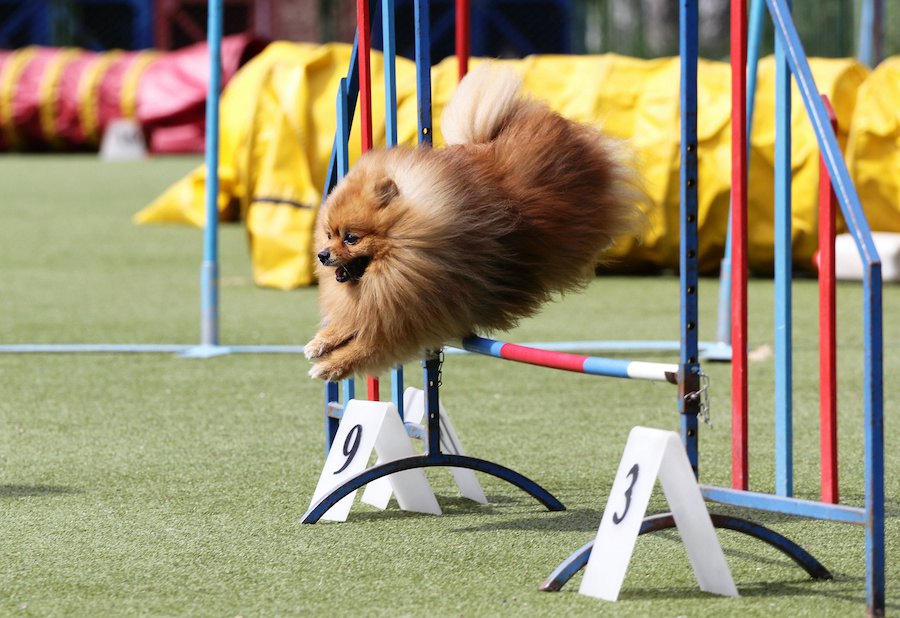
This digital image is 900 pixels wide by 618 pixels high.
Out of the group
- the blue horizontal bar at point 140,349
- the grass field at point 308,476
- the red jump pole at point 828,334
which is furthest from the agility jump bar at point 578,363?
the blue horizontal bar at point 140,349

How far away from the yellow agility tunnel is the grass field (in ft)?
1.74

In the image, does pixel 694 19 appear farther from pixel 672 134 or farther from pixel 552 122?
pixel 672 134

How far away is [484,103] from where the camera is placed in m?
2.96

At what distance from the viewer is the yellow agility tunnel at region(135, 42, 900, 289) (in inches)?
287

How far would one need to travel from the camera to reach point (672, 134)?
24.1ft

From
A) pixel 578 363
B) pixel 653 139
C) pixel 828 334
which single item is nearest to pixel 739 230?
pixel 828 334

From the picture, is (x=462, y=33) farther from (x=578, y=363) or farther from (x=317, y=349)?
(x=578, y=363)

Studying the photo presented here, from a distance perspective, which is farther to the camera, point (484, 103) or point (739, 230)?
point (484, 103)

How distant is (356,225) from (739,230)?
Result: 0.74 metres

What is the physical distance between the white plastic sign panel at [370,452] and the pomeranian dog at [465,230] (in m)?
0.36

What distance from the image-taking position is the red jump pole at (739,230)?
96.2 inches

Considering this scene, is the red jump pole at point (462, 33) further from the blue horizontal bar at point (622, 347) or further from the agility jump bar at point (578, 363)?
the blue horizontal bar at point (622, 347)

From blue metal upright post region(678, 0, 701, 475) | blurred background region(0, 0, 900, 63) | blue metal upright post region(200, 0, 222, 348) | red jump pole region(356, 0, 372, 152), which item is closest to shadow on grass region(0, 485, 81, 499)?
red jump pole region(356, 0, 372, 152)

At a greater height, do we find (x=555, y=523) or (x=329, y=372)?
(x=329, y=372)
